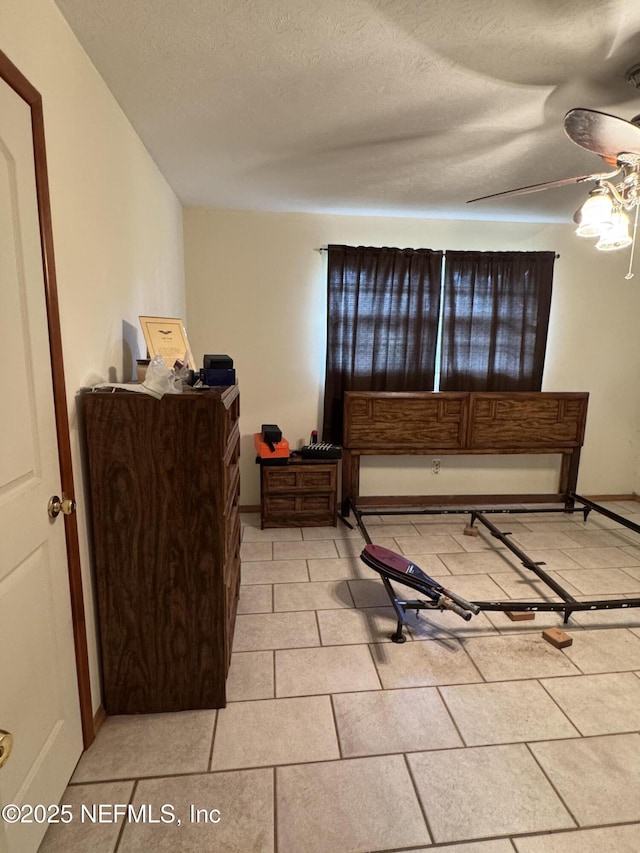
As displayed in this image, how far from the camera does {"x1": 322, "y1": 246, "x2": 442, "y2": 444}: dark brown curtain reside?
3.53 metres

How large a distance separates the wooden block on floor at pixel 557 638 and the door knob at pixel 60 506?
2.27 m

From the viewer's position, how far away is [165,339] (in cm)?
206

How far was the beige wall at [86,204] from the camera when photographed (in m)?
1.27

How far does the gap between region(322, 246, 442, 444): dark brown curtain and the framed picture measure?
1691 millimetres

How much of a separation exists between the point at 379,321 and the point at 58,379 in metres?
2.75

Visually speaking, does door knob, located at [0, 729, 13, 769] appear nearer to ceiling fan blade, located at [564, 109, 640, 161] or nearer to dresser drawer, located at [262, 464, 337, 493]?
ceiling fan blade, located at [564, 109, 640, 161]

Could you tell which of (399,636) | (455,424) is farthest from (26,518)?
(455,424)

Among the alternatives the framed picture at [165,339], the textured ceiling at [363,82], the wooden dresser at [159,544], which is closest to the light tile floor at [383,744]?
the wooden dresser at [159,544]

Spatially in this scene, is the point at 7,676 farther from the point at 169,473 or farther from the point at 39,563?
the point at 169,473

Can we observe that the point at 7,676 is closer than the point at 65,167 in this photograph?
Yes

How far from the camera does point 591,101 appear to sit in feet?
5.95

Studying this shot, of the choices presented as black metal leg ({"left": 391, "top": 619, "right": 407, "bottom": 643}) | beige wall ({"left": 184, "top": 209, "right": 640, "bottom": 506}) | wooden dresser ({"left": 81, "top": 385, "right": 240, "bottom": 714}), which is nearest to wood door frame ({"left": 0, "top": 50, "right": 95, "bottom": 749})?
wooden dresser ({"left": 81, "top": 385, "right": 240, "bottom": 714})

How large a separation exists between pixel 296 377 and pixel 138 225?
1.83 metres

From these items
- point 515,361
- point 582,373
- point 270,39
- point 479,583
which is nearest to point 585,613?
point 479,583
